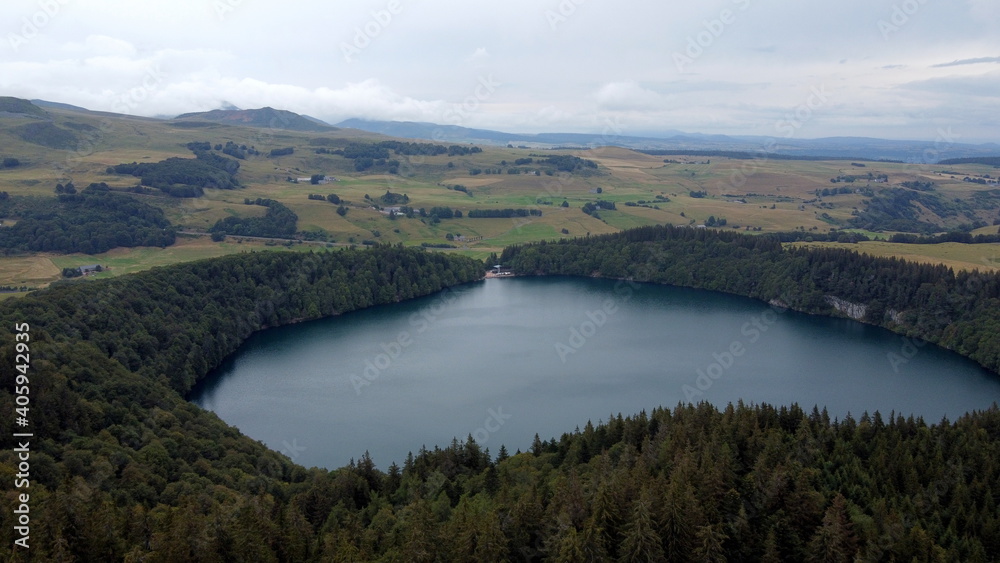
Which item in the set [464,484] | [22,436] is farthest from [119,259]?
[464,484]

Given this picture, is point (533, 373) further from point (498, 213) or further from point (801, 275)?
point (498, 213)

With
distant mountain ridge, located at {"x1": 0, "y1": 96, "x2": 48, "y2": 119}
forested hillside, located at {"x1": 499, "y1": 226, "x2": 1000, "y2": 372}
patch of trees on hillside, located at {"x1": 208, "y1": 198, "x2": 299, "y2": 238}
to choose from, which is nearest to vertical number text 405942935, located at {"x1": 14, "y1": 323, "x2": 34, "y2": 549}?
forested hillside, located at {"x1": 499, "y1": 226, "x2": 1000, "y2": 372}

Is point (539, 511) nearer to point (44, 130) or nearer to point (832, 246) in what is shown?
point (832, 246)

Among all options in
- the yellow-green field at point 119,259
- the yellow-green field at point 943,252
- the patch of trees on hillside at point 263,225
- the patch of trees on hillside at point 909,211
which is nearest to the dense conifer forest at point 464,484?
the yellow-green field at point 119,259

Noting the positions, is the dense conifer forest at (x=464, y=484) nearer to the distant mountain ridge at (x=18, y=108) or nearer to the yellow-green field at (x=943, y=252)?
the yellow-green field at (x=943, y=252)

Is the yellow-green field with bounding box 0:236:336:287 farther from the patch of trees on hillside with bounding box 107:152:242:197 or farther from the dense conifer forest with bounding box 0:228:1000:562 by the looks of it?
the patch of trees on hillside with bounding box 107:152:242:197

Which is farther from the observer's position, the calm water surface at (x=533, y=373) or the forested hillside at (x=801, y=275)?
the forested hillside at (x=801, y=275)
